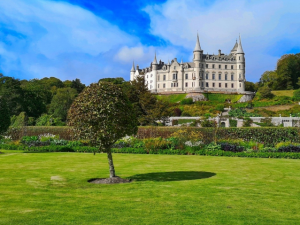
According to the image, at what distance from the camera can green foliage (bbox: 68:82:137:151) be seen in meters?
11.0

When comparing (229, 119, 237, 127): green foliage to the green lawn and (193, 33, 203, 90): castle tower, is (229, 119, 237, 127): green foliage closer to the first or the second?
the green lawn

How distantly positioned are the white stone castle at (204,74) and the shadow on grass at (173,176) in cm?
8321

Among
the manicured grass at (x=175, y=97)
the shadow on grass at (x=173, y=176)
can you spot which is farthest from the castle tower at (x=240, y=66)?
the shadow on grass at (x=173, y=176)

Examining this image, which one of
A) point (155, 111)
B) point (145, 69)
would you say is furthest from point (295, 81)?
point (155, 111)

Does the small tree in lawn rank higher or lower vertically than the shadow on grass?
higher

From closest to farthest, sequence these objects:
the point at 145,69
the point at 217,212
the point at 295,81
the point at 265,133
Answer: the point at 217,212 < the point at 265,133 < the point at 295,81 < the point at 145,69

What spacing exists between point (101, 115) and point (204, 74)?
90329mm

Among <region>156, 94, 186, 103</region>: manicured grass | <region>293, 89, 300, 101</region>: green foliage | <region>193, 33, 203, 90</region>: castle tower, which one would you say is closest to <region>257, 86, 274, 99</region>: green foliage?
<region>293, 89, 300, 101</region>: green foliage

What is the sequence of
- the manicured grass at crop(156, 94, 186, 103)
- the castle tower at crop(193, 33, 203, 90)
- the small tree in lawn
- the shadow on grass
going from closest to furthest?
the small tree in lawn, the shadow on grass, the manicured grass at crop(156, 94, 186, 103), the castle tower at crop(193, 33, 203, 90)

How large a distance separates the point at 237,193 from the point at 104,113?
4.81 meters

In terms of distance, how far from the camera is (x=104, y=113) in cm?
1105

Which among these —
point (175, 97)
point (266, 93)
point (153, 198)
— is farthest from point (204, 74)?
point (153, 198)

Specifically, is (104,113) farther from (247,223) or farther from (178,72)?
(178,72)

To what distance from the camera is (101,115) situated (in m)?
11.0
